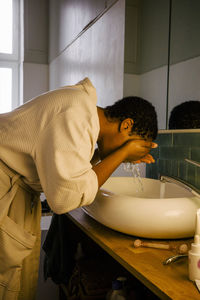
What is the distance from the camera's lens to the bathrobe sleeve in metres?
0.80

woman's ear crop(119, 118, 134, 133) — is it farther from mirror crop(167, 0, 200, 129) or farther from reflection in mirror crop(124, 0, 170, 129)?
reflection in mirror crop(124, 0, 170, 129)

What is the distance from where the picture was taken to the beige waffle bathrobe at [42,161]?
0.81 m

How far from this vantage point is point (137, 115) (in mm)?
1044

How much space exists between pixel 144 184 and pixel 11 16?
328 cm

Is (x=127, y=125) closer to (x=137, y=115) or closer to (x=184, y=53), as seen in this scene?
(x=137, y=115)

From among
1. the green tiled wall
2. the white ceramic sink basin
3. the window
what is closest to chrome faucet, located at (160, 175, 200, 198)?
the white ceramic sink basin

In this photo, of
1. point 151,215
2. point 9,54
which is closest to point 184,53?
point 151,215

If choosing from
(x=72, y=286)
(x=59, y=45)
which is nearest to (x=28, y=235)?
(x=72, y=286)

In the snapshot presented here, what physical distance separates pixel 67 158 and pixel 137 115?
1.14ft

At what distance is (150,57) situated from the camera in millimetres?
1609

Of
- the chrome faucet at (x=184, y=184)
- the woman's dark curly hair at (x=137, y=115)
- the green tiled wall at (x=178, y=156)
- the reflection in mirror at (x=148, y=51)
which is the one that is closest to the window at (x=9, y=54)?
the reflection in mirror at (x=148, y=51)

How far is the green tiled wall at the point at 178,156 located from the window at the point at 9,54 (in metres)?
2.66

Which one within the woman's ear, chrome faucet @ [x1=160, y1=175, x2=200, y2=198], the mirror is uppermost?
the mirror

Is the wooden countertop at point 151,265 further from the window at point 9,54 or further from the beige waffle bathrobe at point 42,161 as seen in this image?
the window at point 9,54
